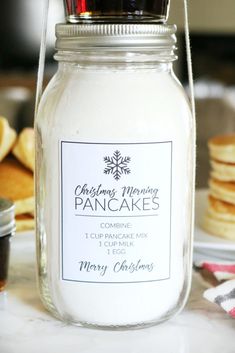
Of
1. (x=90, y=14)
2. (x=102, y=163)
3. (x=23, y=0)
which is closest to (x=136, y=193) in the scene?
(x=102, y=163)

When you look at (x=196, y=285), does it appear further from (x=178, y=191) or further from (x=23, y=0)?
(x=23, y=0)

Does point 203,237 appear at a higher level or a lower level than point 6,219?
lower

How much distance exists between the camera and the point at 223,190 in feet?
3.01

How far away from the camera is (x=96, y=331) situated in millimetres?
577

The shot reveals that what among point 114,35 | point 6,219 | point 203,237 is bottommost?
point 203,237

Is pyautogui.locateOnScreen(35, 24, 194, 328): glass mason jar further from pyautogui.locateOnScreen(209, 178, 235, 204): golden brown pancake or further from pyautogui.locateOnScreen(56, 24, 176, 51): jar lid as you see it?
pyautogui.locateOnScreen(209, 178, 235, 204): golden brown pancake

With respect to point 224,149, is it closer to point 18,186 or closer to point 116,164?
point 18,186

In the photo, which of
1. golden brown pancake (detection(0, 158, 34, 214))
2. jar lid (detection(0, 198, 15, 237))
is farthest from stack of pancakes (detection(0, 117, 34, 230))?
jar lid (detection(0, 198, 15, 237))

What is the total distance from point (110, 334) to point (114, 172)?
125mm

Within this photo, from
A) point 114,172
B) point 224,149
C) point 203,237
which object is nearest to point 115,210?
point 114,172

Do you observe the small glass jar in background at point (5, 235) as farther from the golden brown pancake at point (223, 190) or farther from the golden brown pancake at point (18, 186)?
the golden brown pancake at point (223, 190)

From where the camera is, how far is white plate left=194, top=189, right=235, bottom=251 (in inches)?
30.4

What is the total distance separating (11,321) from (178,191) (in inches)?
6.6

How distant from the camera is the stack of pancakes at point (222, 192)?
2.88 feet
